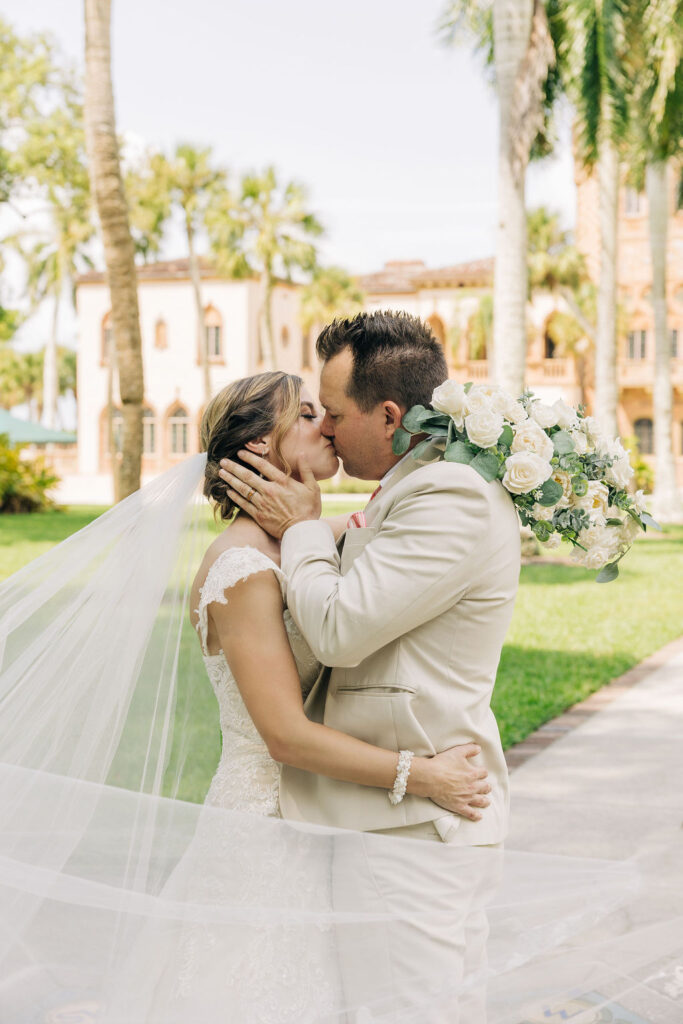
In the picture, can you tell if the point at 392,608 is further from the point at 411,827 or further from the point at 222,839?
the point at 222,839

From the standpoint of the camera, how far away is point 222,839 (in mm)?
2523

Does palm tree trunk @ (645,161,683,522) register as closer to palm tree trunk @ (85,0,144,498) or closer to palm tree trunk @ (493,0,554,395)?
palm tree trunk @ (493,0,554,395)

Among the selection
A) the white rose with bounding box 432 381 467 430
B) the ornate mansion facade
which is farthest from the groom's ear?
the ornate mansion facade

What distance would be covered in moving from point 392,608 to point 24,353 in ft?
290

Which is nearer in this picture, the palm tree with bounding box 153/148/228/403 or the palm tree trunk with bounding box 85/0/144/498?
the palm tree trunk with bounding box 85/0/144/498

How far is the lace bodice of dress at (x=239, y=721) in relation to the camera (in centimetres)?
247

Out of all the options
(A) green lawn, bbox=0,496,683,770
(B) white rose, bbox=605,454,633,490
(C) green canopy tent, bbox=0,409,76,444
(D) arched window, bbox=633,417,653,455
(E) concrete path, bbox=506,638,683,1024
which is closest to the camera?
(B) white rose, bbox=605,454,633,490

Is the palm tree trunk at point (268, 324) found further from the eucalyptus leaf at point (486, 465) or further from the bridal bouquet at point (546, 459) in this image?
the eucalyptus leaf at point (486, 465)

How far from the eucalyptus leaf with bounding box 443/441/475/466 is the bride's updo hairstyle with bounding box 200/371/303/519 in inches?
18.3

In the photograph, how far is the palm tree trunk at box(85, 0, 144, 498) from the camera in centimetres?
1106

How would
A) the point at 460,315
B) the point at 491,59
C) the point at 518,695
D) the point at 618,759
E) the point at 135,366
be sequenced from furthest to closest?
the point at 460,315 < the point at 491,59 < the point at 135,366 < the point at 518,695 < the point at 618,759

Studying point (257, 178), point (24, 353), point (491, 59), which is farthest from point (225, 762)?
point (24, 353)

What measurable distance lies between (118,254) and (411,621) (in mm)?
9701

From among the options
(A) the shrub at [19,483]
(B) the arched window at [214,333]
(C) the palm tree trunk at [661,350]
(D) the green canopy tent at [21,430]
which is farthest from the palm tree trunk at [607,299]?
(B) the arched window at [214,333]
